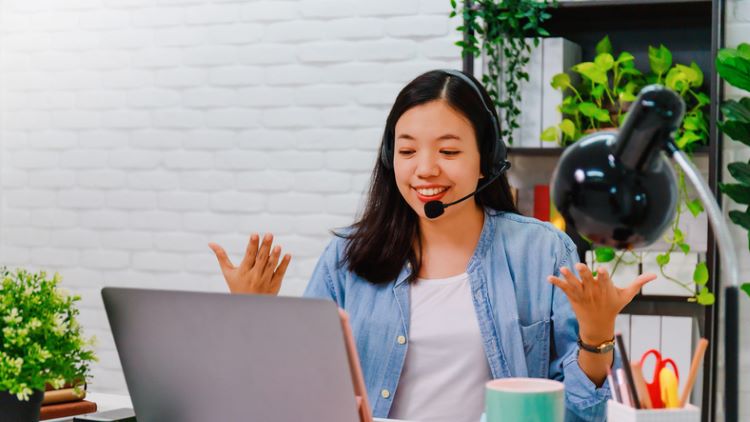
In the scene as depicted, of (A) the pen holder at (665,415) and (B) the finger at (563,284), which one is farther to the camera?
(B) the finger at (563,284)

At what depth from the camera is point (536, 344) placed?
1.74 metres

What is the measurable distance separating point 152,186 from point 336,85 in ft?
2.59

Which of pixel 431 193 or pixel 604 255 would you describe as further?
pixel 604 255

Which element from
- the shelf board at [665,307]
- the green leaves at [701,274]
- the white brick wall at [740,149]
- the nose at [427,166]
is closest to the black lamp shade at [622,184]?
the nose at [427,166]

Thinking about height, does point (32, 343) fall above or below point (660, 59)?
below

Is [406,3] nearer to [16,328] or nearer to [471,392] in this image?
[471,392]

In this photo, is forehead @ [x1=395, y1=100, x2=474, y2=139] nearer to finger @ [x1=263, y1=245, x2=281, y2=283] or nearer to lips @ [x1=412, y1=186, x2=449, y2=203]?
lips @ [x1=412, y1=186, x2=449, y2=203]

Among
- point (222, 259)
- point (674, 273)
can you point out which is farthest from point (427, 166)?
point (674, 273)

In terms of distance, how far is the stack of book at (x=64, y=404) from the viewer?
4.74 feet

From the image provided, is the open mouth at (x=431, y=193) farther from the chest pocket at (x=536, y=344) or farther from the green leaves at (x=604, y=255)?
the green leaves at (x=604, y=255)

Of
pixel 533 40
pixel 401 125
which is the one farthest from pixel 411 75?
pixel 401 125

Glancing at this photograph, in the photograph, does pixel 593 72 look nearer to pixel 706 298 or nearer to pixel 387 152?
pixel 706 298

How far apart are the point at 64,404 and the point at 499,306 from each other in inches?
31.3

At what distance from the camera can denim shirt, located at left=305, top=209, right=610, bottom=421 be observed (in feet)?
5.63
